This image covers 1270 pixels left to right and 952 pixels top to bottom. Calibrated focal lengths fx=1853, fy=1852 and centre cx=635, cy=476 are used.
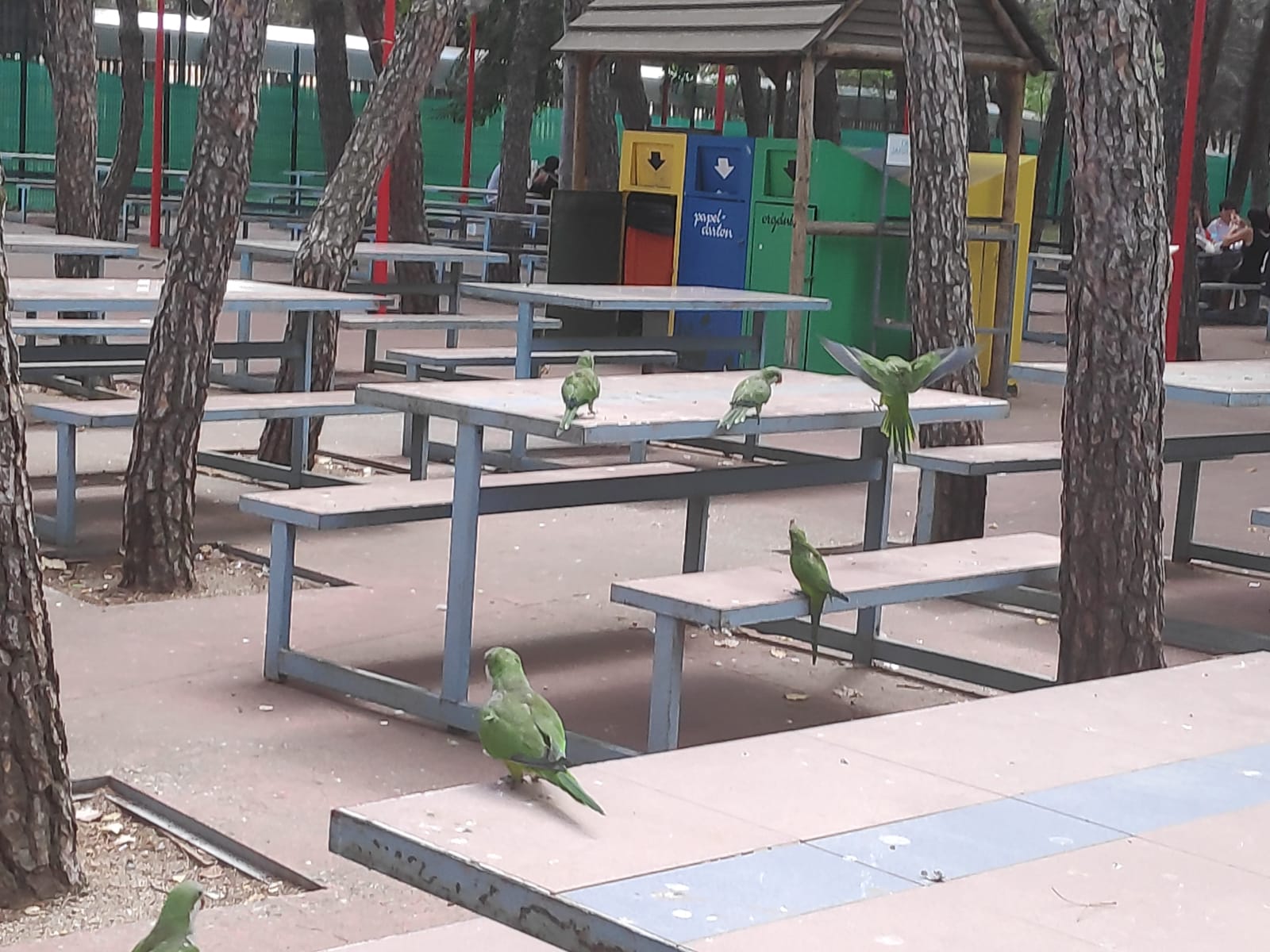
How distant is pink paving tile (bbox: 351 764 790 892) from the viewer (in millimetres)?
2439

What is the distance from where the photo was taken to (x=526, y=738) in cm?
291

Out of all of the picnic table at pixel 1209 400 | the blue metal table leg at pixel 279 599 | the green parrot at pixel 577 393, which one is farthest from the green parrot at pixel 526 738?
the picnic table at pixel 1209 400

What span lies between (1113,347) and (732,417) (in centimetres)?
115

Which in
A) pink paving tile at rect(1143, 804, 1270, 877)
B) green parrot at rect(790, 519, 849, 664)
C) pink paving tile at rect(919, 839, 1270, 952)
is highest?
pink paving tile at rect(919, 839, 1270, 952)

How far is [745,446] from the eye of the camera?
35.4ft

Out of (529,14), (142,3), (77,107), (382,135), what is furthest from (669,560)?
(142,3)

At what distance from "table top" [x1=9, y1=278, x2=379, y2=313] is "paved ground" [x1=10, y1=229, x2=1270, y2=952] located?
3.05ft

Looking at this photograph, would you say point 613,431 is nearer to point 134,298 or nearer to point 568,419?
point 568,419

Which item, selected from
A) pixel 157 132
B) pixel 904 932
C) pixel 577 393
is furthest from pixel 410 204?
pixel 904 932

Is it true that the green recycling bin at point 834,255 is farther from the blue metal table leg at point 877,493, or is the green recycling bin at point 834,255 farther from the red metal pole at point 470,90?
the red metal pole at point 470,90

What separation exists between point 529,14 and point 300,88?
14.5 meters

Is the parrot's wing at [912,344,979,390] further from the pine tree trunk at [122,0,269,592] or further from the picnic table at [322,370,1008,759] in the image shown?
the pine tree trunk at [122,0,269,592]

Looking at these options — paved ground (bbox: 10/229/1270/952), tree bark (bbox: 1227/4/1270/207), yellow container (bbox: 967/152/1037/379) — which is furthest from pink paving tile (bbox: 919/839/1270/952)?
tree bark (bbox: 1227/4/1270/207)

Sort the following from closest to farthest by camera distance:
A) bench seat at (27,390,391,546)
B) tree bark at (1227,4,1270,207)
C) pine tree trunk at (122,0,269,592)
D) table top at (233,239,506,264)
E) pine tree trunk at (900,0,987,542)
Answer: pine tree trunk at (122,0,269,592), bench seat at (27,390,391,546), pine tree trunk at (900,0,987,542), table top at (233,239,506,264), tree bark at (1227,4,1270,207)
